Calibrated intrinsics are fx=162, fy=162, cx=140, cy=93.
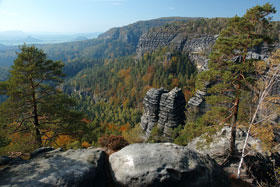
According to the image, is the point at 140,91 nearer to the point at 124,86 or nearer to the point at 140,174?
the point at 124,86

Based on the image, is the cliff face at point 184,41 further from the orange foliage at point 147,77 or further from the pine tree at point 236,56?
the pine tree at point 236,56

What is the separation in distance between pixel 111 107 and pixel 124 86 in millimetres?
21330

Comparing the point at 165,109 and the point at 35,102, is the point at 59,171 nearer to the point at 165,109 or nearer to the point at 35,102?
the point at 35,102

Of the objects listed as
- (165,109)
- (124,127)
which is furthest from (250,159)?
(124,127)

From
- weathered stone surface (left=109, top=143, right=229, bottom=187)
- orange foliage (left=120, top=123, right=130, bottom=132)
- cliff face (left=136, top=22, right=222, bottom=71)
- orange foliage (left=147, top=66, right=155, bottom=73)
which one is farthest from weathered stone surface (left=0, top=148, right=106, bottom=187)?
orange foliage (left=147, top=66, right=155, bottom=73)

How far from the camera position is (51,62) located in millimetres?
15984

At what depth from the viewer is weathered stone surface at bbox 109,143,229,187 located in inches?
344

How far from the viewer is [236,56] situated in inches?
485

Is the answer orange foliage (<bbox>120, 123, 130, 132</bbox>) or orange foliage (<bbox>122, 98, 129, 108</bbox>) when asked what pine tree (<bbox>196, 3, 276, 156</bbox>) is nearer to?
orange foliage (<bbox>120, 123, 130, 132</bbox>)

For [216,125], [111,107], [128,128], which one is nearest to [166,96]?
[128,128]

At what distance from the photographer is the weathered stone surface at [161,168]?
8.73 m

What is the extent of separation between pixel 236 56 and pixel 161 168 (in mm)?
9865

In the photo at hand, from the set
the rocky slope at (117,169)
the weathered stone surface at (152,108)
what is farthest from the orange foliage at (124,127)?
the rocky slope at (117,169)

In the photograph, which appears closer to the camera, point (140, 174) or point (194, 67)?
point (140, 174)
